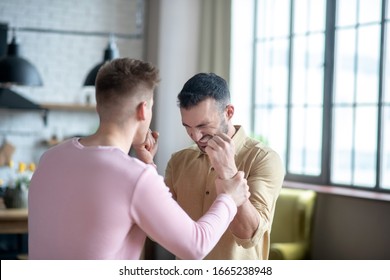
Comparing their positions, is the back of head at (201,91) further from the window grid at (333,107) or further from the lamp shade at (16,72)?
the lamp shade at (16,72)

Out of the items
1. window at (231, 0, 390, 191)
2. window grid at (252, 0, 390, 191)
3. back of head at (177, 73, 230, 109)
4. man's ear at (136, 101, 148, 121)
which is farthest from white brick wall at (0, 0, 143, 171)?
man's ear at (136, 101, 148, 121)

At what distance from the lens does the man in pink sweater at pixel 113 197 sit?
1650mm

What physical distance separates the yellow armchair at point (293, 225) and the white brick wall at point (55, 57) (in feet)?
9.82

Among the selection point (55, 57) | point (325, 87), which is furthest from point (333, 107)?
point (55, 57)

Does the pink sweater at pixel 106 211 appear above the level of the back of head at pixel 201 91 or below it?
below

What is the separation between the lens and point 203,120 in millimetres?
2330

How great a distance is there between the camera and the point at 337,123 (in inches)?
221

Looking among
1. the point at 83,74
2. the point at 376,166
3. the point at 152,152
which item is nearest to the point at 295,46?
the point at 376,166

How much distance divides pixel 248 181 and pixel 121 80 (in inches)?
28.9

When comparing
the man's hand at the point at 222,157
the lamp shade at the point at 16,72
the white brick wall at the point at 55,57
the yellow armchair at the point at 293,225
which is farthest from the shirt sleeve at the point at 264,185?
the white brick wall at the point at 55,57

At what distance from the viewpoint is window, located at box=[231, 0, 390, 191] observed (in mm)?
5211

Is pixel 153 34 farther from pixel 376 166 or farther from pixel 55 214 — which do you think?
pixel 55 214

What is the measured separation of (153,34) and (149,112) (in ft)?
17.6

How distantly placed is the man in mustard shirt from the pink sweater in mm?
497
